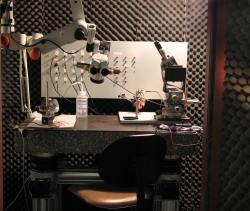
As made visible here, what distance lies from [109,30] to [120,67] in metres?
0.34

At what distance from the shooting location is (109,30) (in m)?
2.81

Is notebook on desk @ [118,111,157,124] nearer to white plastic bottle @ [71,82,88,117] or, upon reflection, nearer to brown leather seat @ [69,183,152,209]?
white plastic bottle @ [71,82,88,117]

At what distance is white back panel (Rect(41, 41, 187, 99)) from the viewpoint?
9.09 feet

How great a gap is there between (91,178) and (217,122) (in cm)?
155

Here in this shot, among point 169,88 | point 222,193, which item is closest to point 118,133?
point 169,88

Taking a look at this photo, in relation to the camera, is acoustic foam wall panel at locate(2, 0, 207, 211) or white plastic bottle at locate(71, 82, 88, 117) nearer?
white plastic bottle at locate(71, 82, 88, 117)

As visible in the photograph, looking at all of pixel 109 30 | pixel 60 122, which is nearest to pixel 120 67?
pixel 109 30

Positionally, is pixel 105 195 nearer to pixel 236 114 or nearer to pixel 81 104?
pixel 81 104

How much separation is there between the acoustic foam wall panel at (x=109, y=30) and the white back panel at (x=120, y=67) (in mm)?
95

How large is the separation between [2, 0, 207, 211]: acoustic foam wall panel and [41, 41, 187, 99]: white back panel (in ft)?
0.31

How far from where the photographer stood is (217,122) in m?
0.95

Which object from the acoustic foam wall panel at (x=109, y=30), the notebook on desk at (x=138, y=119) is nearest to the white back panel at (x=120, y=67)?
the acoustic foam wall panel at (x=109, y=30)

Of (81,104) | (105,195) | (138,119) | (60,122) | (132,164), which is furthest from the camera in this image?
(81,104)

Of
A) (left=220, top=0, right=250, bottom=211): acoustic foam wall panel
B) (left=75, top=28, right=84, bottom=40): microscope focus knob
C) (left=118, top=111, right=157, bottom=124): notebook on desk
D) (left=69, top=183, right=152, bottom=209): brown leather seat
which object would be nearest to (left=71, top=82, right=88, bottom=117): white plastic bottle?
(left=118, top=111, right=157, bottom=124): notebook on desk
